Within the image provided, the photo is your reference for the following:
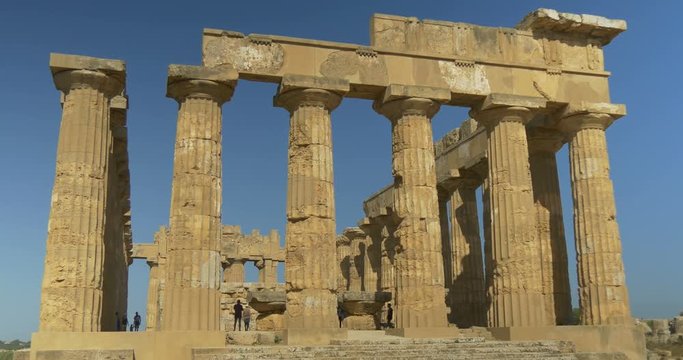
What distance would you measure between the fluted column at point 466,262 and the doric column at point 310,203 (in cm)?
1044

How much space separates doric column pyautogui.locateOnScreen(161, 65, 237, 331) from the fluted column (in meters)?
A: 13.1

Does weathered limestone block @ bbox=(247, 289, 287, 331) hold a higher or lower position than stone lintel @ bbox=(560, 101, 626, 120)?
lower

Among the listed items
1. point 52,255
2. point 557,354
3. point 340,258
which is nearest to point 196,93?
point 52,255

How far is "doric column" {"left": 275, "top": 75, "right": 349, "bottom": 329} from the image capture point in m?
19.4

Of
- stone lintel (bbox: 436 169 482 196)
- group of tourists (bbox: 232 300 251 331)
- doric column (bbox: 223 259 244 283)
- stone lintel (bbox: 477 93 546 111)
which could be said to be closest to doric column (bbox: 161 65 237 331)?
group of tourists (bbox: 232 300 251 331)

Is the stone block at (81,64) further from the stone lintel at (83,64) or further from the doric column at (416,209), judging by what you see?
the doric column at (416,209)

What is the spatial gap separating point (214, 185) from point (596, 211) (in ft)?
40.4

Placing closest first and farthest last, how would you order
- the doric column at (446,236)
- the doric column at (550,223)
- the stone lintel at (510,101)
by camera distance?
the stone lintel at (510,101) → the doric column at (550,223) → the doric column at (446,236)

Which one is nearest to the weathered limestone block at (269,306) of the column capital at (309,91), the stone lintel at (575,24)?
the column capital at (309,91)

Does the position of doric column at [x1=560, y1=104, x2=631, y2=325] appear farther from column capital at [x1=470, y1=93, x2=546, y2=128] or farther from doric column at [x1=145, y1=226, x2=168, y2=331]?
doric column at [x1=145, y1=226, x2=168, y2=331]

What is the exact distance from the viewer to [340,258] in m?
42.5

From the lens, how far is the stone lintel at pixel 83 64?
18.8 meters

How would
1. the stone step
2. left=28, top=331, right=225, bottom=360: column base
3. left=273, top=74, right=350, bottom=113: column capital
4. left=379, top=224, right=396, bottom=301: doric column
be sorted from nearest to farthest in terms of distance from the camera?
left=28, top=331, right=225, bottom=360: column base < the stone step < left=273, top=74, right=350, bottom=113: column capital < left=379, top=224, right=396, bottom=301: doric column

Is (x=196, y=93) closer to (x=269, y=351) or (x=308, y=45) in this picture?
(x=308, y=45)
